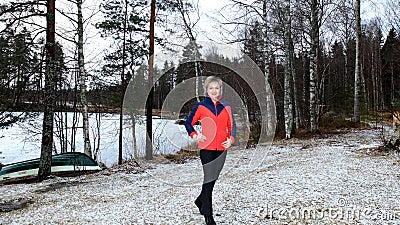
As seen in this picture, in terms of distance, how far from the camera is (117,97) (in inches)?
564

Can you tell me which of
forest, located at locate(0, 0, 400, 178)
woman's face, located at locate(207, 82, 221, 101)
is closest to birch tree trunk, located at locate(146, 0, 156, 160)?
forest, located at locate(0, 0, 400, 178)

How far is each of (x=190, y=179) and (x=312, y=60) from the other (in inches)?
352

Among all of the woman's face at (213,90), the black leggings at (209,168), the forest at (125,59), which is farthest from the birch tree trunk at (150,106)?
the black leggings at (209,168)

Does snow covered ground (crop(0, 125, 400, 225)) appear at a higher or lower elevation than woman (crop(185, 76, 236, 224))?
lower

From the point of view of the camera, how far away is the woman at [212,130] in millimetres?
3625

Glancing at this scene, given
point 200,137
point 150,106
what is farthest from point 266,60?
point 200,137

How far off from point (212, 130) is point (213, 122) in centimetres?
9

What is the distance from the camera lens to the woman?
11.9 feet

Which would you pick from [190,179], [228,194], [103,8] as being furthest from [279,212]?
[103,8]

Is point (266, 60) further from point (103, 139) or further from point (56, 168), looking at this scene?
point (103, 139)

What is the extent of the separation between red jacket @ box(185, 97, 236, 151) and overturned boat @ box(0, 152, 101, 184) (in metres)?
7.15

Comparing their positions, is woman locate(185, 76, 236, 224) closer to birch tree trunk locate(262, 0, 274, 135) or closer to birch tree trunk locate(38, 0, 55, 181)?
birch tree trunk locate(38, 0, 55, 181)

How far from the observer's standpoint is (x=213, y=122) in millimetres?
3633

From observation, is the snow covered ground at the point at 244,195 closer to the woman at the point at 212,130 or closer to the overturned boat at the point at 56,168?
the woman at the point at 212,130
